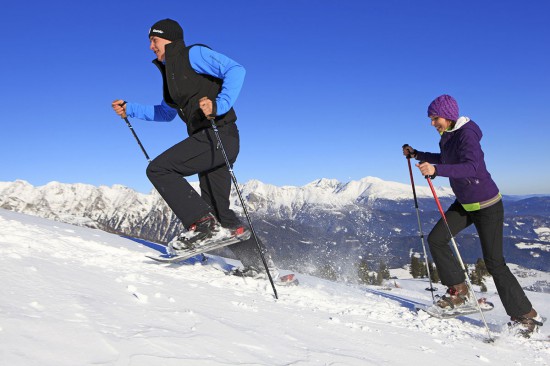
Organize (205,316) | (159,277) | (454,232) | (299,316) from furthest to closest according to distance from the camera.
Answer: (454,232)
(159,277)
(299,316)
(205,316)

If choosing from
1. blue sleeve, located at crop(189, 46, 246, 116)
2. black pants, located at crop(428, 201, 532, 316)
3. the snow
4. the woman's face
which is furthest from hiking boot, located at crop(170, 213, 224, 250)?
the woman's face

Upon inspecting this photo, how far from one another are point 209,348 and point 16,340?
1129 millimetres

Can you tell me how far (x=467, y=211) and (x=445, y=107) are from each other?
58.6 inches

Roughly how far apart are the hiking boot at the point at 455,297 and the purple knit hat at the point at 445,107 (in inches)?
92.9

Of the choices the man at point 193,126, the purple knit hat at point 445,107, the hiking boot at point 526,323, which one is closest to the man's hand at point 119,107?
the man at point 193,126

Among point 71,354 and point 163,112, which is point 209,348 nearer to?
point 71,354

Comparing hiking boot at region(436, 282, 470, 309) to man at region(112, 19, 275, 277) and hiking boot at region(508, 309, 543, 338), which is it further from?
man at region(112, 19, 275, 277)

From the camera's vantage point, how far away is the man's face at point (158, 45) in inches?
220

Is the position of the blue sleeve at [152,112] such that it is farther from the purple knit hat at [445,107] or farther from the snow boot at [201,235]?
the purple knit hat at [445,107]

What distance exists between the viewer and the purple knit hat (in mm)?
5883

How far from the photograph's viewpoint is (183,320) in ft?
11.3

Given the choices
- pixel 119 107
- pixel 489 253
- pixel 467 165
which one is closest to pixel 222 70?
pixel 119 107

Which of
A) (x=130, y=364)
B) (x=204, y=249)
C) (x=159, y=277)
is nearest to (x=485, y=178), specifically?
(x=204, y=249)

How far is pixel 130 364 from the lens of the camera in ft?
7.80
